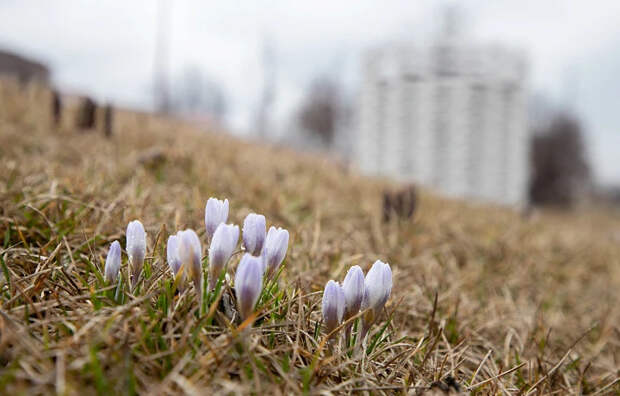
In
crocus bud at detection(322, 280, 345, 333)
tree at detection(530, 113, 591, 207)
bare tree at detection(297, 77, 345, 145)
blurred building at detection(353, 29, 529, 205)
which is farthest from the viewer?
bare tree at detection(297, 77, 345, 145)

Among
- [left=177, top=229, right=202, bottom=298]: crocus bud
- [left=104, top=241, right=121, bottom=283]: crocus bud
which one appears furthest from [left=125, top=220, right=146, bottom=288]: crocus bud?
[left=177, top=229, right=202, bottom=298]: crocus bud

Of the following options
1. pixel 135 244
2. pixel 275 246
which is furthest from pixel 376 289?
pixel 135 244

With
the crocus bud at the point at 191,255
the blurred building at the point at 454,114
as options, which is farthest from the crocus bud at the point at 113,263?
the blurred building at the point at 454,114

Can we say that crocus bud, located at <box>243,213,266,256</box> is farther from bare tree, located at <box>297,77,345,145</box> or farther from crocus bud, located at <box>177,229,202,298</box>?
bare tree, located at <box>297,77,345,145</box>

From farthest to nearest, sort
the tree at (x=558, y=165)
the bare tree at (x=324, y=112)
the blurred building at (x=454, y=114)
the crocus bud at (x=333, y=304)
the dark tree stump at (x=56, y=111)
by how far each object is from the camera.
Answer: the bare tree at (x=324, y=112) → the tree at (x=558, y=165) → the blurred building at (x=454, y=114) → the dark tree stump at (x=56, y=111) → the crocus bud at (x=333, y=304)

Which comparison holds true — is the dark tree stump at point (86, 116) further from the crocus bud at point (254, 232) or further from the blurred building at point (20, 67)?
the blurred building at point (20, 67)

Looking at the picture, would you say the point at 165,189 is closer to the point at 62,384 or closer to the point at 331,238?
the point at 331,238
